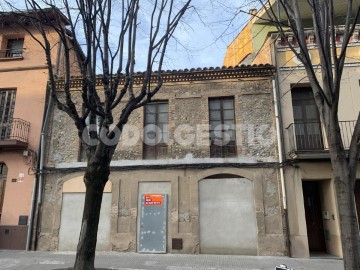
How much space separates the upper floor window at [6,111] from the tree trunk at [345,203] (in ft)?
37.2

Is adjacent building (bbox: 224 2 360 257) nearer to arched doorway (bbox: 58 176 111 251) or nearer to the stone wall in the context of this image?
the stone wall

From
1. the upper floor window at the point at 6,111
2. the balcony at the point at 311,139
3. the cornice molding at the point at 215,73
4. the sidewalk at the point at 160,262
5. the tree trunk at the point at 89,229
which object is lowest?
the sidewalk at the point at 160,262

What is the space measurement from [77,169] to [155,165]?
2.88 metres

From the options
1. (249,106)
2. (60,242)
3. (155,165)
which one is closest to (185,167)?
(155,165)

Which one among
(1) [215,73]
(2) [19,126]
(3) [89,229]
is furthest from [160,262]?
(2) [19,126]

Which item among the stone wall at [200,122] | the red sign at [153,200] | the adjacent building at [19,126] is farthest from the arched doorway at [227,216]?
the adjacent building at [19,126]

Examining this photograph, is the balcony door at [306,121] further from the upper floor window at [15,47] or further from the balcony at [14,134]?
the upper floor window at [15,47]

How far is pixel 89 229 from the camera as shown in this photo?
6.17 metres

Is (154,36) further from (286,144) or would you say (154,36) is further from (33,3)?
(286,144)

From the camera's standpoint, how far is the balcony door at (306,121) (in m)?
10.7

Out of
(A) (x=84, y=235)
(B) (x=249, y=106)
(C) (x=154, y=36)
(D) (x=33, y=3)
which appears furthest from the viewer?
(B) (x=249, y=106)

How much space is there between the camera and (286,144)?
10648 mm

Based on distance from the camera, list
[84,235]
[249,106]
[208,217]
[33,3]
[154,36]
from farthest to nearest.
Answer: [249,106] → [208,217] → [154,36] → [33,3] → [84,235]

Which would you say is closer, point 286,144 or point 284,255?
point 284,255
